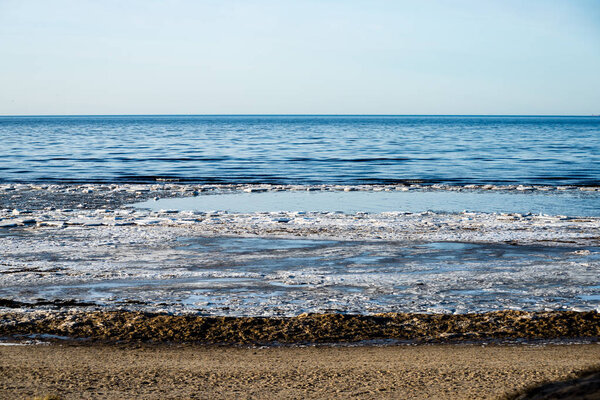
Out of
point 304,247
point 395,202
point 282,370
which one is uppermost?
point 282,370

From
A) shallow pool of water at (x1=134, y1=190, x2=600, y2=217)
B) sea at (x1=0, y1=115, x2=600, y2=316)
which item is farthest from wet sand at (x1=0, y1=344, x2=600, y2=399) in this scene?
shallow pool of water at (x1=134, y1=190, x2=600, y2=217)

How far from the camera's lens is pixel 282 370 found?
21.9ft

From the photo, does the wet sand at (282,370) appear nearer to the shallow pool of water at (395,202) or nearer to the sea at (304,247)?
the sea at (304,247)

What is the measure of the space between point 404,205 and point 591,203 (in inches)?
245

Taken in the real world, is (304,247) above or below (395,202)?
above

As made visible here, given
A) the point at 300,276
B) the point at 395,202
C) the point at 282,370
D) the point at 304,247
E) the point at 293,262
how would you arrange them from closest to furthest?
the point at 282,370 < the point at 300,276 < the point at 293,262 < the point at 304,247 < the point at 395,202

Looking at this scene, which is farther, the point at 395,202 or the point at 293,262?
the point at 395,202

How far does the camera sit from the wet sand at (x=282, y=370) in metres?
6.07

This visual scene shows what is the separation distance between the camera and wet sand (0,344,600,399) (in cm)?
607

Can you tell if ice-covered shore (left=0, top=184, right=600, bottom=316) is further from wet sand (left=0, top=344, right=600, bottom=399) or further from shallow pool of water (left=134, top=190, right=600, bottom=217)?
shallow pool of water (left=134, top=190, right=600, bottom=217)

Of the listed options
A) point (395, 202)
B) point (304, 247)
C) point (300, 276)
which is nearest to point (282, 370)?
point (300, 276)

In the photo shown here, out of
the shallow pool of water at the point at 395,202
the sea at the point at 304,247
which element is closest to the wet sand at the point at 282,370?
the sea at the point at 304,247

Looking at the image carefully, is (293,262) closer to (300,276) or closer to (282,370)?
(300,276)

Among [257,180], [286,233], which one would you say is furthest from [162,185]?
[286,233]
